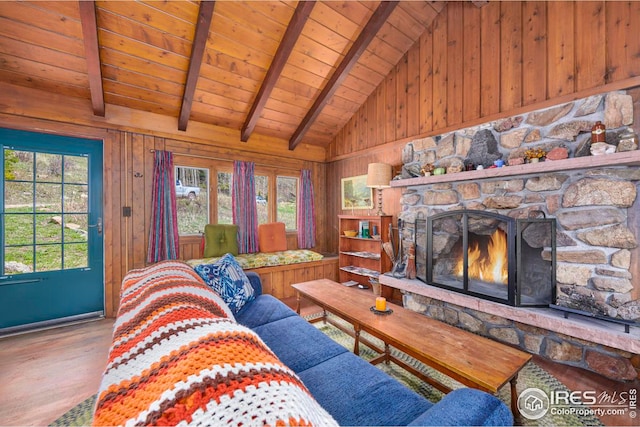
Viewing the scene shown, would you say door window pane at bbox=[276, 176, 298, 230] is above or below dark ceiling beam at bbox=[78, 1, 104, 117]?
below

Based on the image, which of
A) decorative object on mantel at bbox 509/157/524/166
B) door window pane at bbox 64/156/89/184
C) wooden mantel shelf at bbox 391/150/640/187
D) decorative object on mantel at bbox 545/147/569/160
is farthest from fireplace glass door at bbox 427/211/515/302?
door window pane at bbox 64/156/89/184

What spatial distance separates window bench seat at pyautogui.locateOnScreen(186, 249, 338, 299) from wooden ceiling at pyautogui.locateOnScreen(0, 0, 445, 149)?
1.88 meters

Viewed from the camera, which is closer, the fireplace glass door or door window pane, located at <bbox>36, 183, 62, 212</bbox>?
the fireplace glass door

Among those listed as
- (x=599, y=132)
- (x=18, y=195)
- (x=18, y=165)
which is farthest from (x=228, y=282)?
(x=599, y=132)

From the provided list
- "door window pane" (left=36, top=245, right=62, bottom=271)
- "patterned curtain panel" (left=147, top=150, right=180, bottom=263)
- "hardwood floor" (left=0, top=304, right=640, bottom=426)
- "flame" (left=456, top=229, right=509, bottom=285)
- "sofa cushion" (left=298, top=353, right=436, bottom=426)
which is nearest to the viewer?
"sofa cushion" (left=298, top=353, right=436, bottom=426)

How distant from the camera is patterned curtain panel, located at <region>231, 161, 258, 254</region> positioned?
3932mm

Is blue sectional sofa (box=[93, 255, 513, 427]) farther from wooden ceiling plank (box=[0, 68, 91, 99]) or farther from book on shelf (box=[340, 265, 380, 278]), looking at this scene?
wooden ceiling plank (box=[0, 68, 91, 99])

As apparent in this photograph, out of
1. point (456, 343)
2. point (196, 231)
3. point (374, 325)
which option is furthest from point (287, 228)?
point (456, 343)

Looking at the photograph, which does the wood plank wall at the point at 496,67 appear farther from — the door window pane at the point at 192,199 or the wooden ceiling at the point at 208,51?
the door window pane at the point at 192,199

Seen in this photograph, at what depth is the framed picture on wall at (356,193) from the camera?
13.5 feet

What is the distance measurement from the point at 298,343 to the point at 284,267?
2.18 meters

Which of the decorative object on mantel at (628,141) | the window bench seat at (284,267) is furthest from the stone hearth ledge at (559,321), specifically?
the window bench seat at (284,267)

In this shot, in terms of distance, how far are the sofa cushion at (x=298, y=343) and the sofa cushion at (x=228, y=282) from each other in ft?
1.26

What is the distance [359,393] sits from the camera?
112 cm
